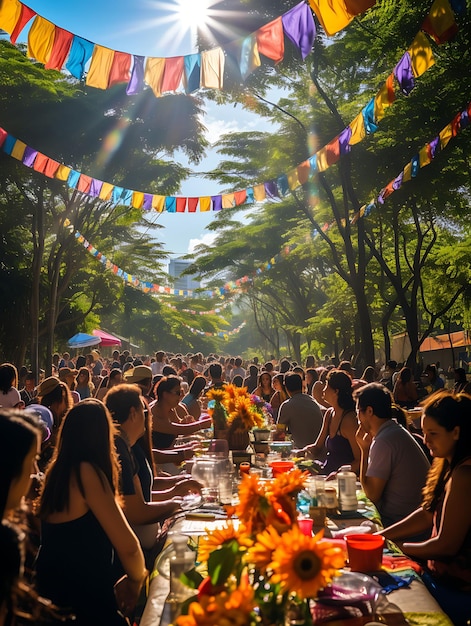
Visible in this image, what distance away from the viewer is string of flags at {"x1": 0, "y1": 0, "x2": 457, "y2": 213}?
Result: 6.96m

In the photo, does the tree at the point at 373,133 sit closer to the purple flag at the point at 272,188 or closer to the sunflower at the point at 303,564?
the purple flag at the point at 272,188

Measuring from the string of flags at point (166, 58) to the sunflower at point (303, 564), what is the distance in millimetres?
5575

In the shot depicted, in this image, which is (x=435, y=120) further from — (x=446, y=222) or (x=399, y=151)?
(x=446, y=222)

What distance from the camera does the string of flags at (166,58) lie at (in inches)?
261

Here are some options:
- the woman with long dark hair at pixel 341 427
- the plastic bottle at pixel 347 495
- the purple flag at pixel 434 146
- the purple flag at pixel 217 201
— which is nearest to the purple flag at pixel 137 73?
the woman with long dark hair at pixel 341 427

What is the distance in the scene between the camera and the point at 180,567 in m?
2.25

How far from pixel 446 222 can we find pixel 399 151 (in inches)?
270

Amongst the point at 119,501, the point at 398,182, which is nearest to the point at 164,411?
the point at 119,501

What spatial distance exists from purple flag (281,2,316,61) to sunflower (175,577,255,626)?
667 centimetres

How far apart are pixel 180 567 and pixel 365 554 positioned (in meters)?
0.89

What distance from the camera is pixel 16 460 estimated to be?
6.53ft

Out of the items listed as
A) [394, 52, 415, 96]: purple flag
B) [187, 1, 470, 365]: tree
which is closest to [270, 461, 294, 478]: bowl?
[394, 52, 415, 96]: purple flag

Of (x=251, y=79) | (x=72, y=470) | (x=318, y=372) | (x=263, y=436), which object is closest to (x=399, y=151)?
(x=251, y=79)

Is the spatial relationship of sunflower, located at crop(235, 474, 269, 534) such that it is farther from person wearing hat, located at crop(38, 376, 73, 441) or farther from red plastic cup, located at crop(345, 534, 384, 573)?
person wearing hat, located at crop(38, 376, 73, 441)
